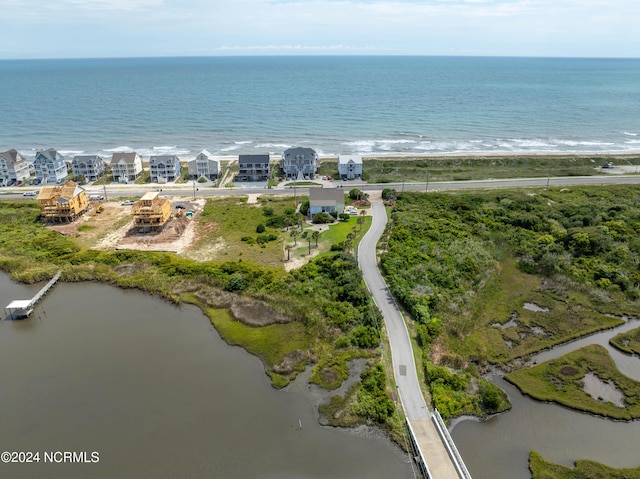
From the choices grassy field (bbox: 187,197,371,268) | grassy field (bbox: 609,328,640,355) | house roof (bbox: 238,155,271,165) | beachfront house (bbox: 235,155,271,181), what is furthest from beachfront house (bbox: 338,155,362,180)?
grassy field (bbox: 609,328,640,355)

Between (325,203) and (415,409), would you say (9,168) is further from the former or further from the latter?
(415,409)

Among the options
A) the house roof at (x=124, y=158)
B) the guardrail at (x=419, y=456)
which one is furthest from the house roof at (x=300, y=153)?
the guardrail at (x=419, y=456)

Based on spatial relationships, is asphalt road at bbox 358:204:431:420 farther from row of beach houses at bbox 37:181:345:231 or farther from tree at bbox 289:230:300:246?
row of beach houses at bbox 37:181:345:231

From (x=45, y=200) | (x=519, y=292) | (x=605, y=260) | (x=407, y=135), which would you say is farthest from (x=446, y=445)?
(x=407, y=135)

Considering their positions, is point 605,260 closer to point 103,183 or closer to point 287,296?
point 287,296

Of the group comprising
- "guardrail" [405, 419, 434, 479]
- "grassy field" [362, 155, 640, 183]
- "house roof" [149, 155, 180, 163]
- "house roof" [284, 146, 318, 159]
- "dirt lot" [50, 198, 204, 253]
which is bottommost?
"guardrail" [405, 419, 434, 479]

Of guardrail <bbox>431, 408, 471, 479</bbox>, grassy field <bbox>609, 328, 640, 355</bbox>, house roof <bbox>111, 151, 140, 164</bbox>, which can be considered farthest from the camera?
house roof <bbox>111, 151, 140, 164</bbox>

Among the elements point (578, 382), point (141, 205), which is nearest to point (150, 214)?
point (141, 205)
